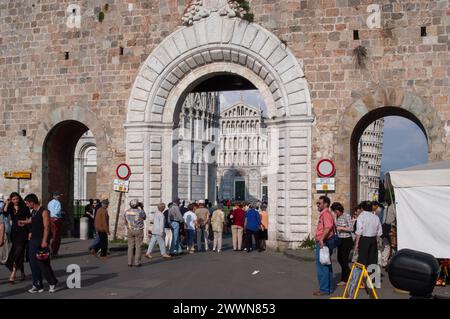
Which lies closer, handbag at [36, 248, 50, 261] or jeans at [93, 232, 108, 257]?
handbag at [36, 248, 50, 261]

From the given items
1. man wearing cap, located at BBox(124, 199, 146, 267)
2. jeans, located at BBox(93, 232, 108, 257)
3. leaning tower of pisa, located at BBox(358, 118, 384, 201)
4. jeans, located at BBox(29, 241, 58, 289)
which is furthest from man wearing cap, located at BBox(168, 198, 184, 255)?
leaning tower of pisa, located at BBox(358, 118, 384, 201)

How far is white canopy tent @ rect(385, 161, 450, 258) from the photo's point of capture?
12.0 metres

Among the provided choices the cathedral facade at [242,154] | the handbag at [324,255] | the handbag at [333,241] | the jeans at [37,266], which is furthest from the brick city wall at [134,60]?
the cathedral facade at [242,154]

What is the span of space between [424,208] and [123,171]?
9256 mm

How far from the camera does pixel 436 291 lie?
38.2 feet

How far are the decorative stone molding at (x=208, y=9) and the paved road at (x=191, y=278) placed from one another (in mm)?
6551

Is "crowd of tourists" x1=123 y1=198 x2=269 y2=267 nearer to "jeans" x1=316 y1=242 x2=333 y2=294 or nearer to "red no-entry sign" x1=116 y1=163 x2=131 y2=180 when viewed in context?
"red no-entry sign" x1=116 y1=163 x2=131 y2=180

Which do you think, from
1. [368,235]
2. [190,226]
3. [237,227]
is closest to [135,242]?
[190,226]

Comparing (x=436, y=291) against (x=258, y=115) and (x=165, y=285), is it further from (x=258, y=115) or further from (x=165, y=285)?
(x=258, y=115)

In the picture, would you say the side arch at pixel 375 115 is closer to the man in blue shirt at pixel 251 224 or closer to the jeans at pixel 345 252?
the man in blue shirt at pixel 251 224

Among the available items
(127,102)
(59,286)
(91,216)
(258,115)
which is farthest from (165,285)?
(258,115)

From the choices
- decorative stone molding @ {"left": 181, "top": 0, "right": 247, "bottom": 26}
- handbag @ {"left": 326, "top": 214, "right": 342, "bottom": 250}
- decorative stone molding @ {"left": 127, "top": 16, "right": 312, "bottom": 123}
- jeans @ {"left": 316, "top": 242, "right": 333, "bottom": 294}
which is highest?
decorative stone molding @ {"left": 181, "top": 0, "right": 247, "bottom": 26}

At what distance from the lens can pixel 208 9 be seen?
18797 millimetres

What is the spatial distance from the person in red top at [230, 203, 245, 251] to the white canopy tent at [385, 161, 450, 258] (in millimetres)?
7095
